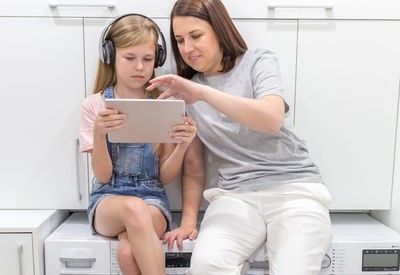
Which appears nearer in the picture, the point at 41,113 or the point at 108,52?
the point at 108,52

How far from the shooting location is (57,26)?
4.58 feet

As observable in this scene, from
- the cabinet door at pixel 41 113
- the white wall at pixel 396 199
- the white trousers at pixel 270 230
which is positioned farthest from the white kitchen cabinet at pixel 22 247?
the white wall at pixel 396 199

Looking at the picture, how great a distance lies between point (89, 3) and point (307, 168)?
0.91 m

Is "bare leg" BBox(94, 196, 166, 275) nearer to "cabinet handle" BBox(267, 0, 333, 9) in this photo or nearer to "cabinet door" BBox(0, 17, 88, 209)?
"cabinet door" BBox(0, 17, 88, 209)

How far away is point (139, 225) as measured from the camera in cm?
118

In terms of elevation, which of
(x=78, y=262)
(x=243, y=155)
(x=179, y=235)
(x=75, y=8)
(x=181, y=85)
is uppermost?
(x=75, y=8)

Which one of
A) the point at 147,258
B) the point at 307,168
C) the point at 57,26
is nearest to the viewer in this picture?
the point at 147,258

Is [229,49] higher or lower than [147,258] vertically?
higher

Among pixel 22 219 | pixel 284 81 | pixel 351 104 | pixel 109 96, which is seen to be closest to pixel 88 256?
Answer: pixel 22 219

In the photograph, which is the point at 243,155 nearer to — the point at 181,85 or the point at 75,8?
the point at 181,85

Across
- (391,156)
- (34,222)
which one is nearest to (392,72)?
(391,156)

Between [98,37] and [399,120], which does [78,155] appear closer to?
[98,37]

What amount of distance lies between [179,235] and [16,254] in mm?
533

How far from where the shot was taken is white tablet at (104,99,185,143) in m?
1.07
